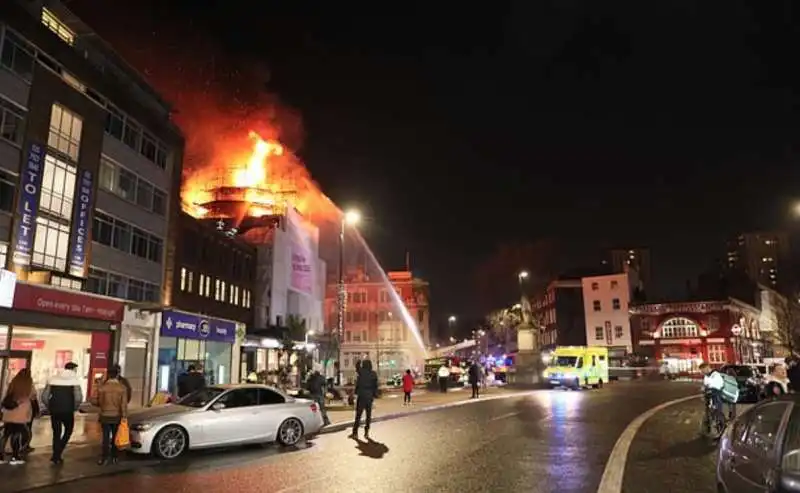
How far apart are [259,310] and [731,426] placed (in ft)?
168

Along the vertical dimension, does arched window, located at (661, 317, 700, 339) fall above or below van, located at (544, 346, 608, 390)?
above

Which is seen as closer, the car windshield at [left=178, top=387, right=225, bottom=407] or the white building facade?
the car windshield at [left=178, top=387, right=225, bottom=407]

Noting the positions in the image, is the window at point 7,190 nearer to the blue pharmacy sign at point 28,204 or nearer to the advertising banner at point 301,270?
the blue pharmacy sign at point 28,204

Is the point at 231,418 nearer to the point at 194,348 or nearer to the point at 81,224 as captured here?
the point at 81,224

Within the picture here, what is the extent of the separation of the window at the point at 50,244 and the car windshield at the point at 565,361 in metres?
26.9

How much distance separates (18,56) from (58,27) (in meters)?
6.26

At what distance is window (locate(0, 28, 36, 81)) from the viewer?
23.3 metres

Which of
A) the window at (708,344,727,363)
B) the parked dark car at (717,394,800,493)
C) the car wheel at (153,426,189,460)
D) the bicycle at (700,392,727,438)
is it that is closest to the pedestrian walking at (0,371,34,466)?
the car wheel at (153,426,189,460)

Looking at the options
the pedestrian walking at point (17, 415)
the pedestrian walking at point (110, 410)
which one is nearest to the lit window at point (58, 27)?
the pedestrian walking at point (17, 415)

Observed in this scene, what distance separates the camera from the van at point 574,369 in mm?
36000

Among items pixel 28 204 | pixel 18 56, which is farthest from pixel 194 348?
pixel 18 56

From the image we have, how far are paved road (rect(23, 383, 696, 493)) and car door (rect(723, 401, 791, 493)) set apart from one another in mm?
2822

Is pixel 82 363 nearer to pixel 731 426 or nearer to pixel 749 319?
pixel 731 426

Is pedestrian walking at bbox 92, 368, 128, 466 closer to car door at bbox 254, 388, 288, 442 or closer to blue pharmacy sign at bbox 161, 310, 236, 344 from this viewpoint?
car door at bbox 254, 388, 288, 442
